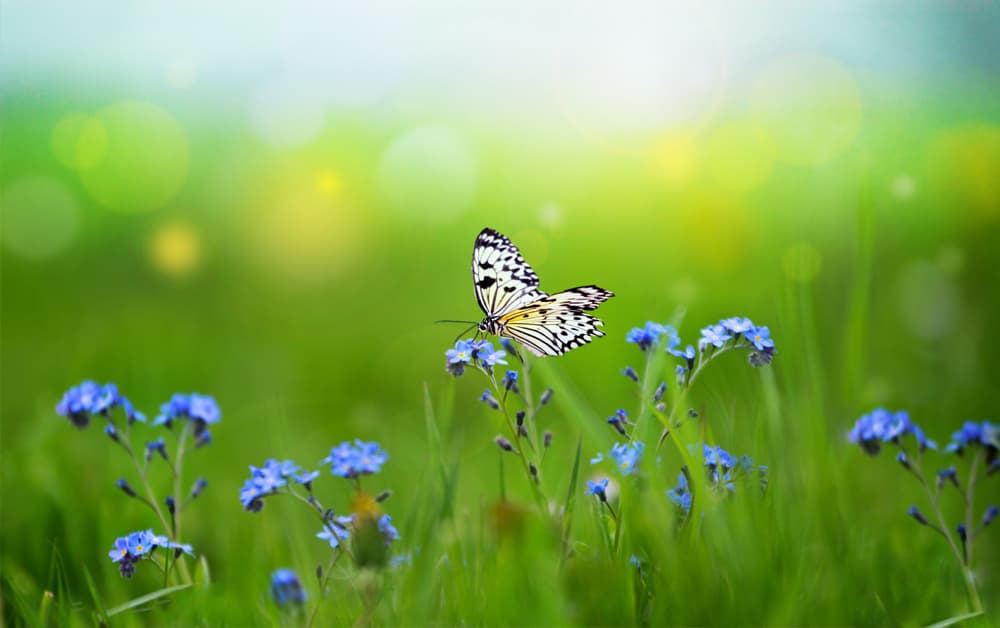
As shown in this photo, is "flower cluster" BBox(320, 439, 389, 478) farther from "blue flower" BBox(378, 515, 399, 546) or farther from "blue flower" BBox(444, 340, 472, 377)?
"blue flower" BBox(444, 340, 472, 377)

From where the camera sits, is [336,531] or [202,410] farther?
[202,410]

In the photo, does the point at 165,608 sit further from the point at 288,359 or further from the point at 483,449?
the point at 288,359

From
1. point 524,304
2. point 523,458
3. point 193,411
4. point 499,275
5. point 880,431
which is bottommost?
point 523,458

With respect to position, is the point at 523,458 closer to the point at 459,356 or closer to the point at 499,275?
the point at 459,356

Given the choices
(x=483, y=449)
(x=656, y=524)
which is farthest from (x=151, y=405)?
(x=656, y=524)

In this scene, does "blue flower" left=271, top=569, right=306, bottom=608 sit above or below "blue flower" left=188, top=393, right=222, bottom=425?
below

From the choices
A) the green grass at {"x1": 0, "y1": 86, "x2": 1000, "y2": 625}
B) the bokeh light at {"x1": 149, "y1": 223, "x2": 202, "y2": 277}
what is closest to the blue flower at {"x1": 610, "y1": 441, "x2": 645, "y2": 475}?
the green grass at {"x1": 0, "y1": 86, "x2": 1000, "y2": 625}

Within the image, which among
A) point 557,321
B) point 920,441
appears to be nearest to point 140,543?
point 557,321

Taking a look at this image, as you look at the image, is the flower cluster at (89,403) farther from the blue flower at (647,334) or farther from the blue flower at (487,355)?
the blue flower at (647,334)
